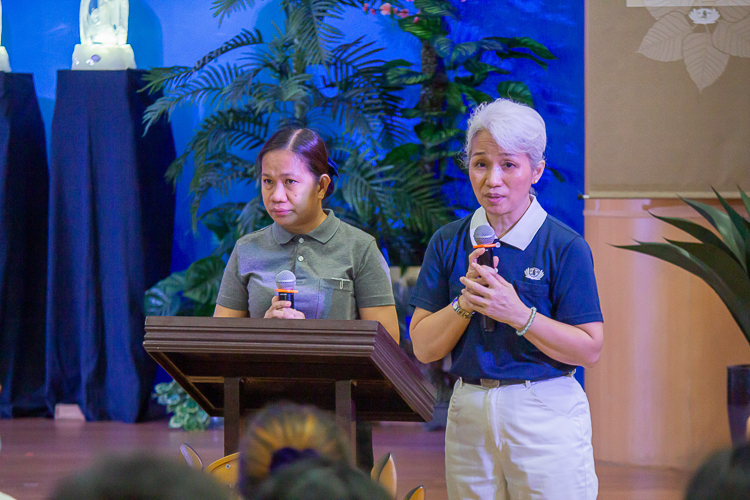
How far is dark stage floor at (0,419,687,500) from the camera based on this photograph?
3.23m

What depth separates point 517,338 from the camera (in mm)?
1621

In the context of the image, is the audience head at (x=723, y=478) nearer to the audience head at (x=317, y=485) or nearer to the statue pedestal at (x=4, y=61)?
the audience head at (x=317, y=485)

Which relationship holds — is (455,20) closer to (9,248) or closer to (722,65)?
(722,65)

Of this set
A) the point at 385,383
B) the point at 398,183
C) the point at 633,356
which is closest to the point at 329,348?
the point at 385,383

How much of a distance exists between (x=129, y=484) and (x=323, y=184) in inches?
66.4

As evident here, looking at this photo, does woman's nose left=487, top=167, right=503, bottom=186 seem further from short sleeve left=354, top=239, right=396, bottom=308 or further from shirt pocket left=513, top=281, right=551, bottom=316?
short sleeve left=354, top=239, right=396, bottom=308

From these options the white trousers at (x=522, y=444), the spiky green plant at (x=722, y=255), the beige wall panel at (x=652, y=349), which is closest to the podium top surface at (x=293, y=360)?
the white trousers at (x=522, y=444)

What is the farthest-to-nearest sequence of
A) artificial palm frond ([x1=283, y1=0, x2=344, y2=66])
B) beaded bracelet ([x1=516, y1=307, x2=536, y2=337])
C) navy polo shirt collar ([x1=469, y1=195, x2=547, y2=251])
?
1. artificial palm frond ([x1=283, y1=0, x2=344, y2=66])
2. navy polo shirt collar ([x1=469, y1=195, x2=547, y2=251])
3. beaded bracelet ([x1=516, y1=307, x2=536, y2=337])

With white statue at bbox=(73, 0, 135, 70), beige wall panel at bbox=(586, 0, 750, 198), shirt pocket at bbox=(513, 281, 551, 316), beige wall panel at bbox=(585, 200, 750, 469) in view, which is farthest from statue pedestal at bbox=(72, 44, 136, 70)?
shirt pocket at bbox=(513, 281, 551, 316)

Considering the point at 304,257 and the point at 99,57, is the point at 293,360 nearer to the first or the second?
the point at 304,257

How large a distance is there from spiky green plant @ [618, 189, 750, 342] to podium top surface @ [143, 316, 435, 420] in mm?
1547

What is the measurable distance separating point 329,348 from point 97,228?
3653mm

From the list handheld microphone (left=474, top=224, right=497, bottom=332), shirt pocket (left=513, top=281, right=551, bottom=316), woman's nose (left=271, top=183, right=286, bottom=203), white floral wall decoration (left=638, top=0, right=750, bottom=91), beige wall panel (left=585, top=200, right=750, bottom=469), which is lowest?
beige wall panel (left=585, top=200, right=750, bottom=469)

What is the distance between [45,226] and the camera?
4.94 meters
